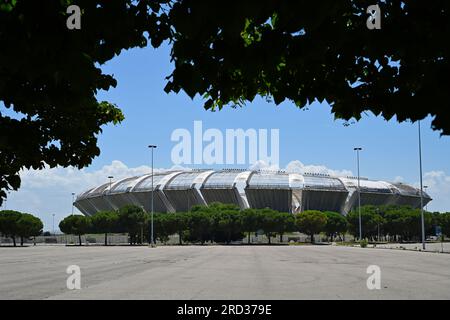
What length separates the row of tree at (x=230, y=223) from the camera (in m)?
95.2

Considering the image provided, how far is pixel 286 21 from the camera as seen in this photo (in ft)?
14.5

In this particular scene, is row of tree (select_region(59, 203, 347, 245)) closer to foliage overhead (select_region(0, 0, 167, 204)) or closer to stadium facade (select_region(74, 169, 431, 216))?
stadium facade (select_region(74, 169, 431, 216))

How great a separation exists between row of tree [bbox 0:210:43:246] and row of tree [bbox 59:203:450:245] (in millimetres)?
6360

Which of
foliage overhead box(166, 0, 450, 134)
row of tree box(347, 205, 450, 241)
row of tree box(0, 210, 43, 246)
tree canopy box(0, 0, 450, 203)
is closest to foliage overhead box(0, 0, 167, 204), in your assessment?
tree canopy box(0, 0, 450, 203)

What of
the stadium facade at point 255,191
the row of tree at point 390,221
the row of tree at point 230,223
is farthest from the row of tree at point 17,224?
the row of tree at point 390,221

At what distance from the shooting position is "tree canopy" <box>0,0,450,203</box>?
4426 mm

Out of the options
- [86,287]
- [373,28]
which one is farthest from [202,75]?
[86,287]

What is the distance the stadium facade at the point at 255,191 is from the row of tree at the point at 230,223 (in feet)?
74.8

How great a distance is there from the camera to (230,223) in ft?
314

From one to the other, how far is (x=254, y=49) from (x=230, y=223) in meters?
91.7

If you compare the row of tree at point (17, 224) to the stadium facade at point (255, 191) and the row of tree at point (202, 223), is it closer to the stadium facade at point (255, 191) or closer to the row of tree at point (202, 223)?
the row of tree at point (202, 223)

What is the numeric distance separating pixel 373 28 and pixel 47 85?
3.98 metres

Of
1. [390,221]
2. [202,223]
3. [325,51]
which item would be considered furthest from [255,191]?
[325,51]
